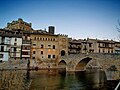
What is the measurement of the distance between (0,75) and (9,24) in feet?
207

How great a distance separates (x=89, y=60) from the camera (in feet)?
158

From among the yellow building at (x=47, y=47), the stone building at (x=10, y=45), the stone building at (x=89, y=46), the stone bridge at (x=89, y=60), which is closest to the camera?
the stone bridge at (x=89, y=60)

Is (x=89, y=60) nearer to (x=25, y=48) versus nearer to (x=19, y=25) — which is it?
(x=25, y=48)

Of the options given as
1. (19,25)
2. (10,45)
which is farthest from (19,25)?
(10,45)

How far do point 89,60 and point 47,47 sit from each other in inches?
590

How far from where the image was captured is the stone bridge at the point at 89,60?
→ 30725 millimetres

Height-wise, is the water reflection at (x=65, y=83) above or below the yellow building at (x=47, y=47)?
below

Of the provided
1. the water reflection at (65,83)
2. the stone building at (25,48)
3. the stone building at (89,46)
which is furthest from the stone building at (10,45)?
the stone building at (89,46)

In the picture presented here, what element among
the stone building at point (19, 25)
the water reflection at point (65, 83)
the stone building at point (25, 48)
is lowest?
the water reflection at point (65, 83)

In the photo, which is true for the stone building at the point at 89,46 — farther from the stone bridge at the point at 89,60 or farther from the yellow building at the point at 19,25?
the yellow building at the point at 19,25

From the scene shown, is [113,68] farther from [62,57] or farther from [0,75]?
[62,57]

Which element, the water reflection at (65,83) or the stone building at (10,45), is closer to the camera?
the water reflection at (65,83)

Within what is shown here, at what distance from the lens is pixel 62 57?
180 feet

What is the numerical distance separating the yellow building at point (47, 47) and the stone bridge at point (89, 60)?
3305 millimetres
